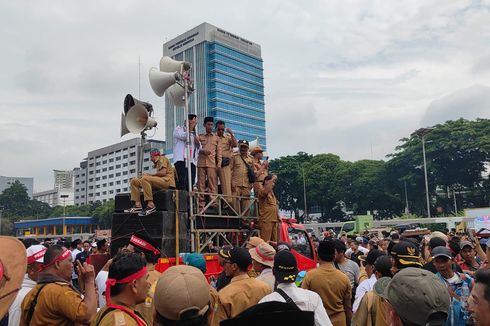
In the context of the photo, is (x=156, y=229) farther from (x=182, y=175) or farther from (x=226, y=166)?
(x=226, y=166)

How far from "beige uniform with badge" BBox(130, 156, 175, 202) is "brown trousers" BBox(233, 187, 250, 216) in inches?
66.5

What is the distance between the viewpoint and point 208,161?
875 centimetres

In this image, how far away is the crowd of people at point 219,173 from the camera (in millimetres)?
7648

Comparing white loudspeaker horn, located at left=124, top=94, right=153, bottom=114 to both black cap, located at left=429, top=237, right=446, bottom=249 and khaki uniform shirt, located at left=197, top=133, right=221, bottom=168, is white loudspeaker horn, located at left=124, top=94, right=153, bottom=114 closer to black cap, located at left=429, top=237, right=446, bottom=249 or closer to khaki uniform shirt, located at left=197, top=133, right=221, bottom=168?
khaki uniform shirt, located at left=197, top=133, right=221, bottom=168

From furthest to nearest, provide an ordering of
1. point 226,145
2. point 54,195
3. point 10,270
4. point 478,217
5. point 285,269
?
point 54,195 < point 478,217 < point 226,145 < point 285,269 < point 10,270

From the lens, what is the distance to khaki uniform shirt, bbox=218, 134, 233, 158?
30.0ft

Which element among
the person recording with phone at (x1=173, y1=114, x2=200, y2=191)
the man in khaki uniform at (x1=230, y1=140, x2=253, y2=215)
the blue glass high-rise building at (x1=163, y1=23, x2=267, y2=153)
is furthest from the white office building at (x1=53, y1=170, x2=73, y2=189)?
the person recording with phone at (x1=173, y1=114, x2=200, y2=191)

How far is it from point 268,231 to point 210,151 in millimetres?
2009

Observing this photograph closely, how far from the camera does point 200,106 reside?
80.8 metres

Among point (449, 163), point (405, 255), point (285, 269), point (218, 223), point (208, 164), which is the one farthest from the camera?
point (449, 163)

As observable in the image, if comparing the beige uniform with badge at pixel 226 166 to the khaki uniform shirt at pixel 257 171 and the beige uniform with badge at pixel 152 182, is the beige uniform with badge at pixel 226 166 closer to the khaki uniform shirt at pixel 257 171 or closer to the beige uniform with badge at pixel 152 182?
the khaki uniform shirt at pixel 257 171

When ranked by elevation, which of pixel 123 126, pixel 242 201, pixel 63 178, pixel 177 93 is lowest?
pixel 242 201

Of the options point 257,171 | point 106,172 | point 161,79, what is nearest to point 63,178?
point 106,172

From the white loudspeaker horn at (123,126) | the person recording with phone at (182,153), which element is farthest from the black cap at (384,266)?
the white loudspeaker horn at (123,126)
